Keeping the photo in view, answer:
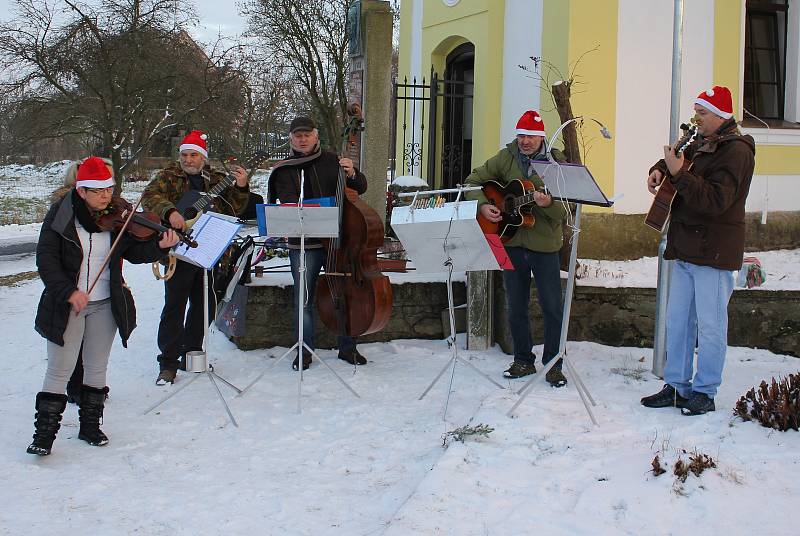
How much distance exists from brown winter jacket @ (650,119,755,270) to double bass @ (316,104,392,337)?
2.03 meters

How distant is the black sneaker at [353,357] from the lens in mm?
6512

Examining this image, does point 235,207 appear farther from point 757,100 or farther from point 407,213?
point 757,100

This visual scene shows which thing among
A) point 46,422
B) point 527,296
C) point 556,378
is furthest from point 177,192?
point 556,378

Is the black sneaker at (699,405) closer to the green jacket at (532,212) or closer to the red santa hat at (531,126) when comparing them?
the green jacket at (532,212)

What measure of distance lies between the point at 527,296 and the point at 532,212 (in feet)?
2.22

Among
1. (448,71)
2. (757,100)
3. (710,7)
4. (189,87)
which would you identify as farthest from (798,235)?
(189,87)

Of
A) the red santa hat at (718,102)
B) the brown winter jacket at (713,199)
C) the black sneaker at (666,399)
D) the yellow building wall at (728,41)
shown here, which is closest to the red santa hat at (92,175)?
the brown winter jacket at (713,199)

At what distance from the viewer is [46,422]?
4512 millimetres

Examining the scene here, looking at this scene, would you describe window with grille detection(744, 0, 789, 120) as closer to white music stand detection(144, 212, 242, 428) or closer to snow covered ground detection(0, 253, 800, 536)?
snow covered ground detection(0, 253, 800, 536)

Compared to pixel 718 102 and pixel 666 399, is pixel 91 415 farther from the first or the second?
pixel 718 102

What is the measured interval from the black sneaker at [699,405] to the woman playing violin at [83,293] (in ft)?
10.4

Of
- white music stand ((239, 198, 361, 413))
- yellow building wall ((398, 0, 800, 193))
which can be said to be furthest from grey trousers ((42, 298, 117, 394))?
yellow building wall ((398, 0, 800, 193))

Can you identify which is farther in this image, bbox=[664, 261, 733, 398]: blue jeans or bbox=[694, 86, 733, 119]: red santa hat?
bbox=[664, 261, 733, 398]: blue jeans

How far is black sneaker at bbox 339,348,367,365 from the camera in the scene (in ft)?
21.4
